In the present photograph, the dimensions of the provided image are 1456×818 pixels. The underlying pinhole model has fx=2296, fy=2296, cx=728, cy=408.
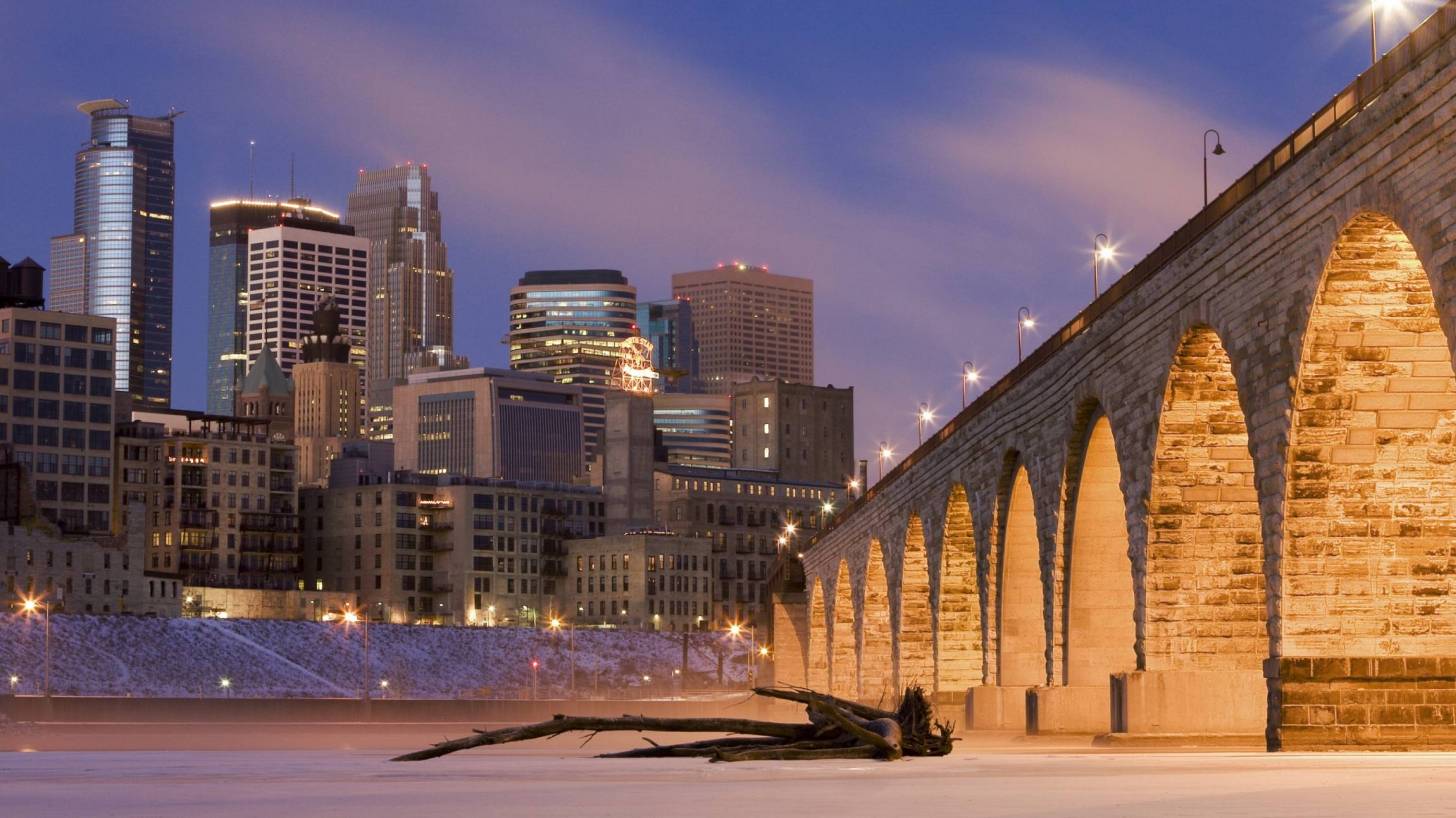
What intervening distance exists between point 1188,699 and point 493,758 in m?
21.4

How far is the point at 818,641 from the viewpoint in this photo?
5482 inches

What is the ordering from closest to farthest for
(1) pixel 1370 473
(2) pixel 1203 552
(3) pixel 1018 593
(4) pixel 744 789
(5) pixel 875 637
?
(4) pixel 744 789
(1) pixel 1370 473
(2) pixel 1203 552
(3) pixel 1018 593
(5) pixel 875 637

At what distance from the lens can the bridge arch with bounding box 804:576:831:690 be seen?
449 feet

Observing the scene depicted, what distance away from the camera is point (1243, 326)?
43.9 metres

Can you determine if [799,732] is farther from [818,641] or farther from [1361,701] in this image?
[818,641]

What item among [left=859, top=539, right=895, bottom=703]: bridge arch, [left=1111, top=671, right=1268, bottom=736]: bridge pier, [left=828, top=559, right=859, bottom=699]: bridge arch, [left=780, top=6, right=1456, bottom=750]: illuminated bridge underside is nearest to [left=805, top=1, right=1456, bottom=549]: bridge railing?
[left=780, top=6, right=1456, bottom=750]: illuminated bridge underside

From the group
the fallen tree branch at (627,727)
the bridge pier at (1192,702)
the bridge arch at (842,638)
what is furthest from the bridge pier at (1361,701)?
the bridge arch at (842,638)

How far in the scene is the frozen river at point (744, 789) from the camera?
1873cm

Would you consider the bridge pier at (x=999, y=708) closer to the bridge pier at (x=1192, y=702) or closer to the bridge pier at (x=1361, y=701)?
the bridge pier at (x=1192, y=702)

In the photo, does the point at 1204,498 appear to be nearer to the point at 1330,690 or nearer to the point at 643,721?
the point at 1330,690

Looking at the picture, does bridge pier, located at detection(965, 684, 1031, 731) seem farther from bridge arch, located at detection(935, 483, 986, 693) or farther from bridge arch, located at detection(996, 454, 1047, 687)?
bridge arch, located at detection(935, 483, 986, 693)

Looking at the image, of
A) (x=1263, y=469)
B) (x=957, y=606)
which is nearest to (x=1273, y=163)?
(x=1263, y=469)

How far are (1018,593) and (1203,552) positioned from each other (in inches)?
766

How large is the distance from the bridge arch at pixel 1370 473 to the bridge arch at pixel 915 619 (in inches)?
2027
